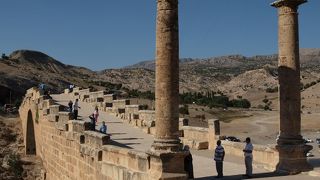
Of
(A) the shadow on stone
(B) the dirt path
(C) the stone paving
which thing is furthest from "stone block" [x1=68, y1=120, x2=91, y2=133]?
(A) the shadow on stone

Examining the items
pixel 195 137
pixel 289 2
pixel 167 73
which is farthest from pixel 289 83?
pixel 195 137

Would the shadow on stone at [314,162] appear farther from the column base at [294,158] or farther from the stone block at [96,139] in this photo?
the stone block at [96,139]

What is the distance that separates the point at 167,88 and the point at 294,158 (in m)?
4.71

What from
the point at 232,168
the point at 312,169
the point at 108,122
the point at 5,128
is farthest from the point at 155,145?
the point at 5,128

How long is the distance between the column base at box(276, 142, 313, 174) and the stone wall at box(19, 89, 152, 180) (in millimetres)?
4454

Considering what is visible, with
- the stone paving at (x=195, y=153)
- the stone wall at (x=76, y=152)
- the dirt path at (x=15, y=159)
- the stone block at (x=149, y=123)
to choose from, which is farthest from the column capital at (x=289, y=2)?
the dirt path at (x=15, y=159)

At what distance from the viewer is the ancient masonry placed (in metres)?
12.5

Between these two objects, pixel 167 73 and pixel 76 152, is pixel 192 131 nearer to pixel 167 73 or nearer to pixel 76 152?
pixel 76 152

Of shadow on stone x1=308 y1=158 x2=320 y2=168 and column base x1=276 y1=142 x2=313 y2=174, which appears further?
shadow on stone x1=308 y1=158 x2=320 y2=168

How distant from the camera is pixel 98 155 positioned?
15805 millimetres

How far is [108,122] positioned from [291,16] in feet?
43.5

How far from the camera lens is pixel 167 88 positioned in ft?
41.4

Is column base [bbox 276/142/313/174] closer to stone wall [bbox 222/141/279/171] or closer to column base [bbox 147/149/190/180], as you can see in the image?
stone wall [bbox 222/141/279/171]

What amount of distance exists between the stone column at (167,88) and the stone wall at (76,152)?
0.68 metres
